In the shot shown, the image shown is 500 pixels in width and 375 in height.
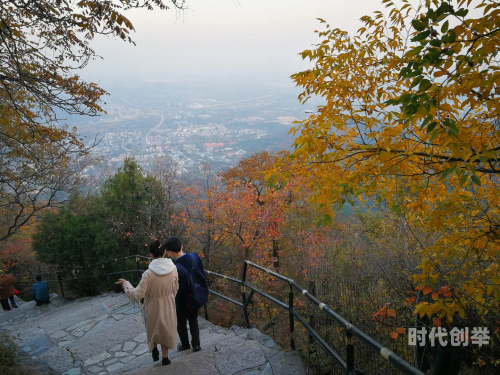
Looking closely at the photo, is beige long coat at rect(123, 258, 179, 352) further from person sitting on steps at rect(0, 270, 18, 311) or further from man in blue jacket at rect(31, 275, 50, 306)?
person sitting on steps at rect(0, 270, 18, 311)

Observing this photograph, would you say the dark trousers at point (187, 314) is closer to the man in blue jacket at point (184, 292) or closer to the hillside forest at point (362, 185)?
the man in blue jacket at point (184, 292)

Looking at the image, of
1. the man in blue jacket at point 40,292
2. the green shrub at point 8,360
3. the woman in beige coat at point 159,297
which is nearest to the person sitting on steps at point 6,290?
the man in blue jacket at point 40,292

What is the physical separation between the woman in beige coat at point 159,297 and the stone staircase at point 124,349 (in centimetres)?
34

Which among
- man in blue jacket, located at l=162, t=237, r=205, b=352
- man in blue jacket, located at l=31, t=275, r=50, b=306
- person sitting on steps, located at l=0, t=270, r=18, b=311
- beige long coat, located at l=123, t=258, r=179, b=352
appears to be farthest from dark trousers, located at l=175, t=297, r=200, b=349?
person sitting on steps, located at l=0, t=270, r=18, b=311

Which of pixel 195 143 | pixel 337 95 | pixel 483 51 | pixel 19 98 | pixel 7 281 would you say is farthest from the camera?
pixel 195 143

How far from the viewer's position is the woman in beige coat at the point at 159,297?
11.8 ft

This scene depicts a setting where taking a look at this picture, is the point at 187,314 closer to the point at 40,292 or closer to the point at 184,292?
the point at 184,292

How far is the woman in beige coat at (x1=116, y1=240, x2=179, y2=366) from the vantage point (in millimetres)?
3609

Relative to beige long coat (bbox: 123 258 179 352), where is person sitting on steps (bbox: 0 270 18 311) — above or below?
below

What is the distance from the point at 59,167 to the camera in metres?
8.17

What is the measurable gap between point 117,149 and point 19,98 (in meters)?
65.0

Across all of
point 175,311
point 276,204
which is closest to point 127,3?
point 175,311

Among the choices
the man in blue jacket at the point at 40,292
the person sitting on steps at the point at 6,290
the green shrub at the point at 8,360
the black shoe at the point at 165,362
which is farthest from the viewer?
the person sitting on steps at the point at 6,290

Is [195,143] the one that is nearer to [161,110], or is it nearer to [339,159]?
[161,110]
